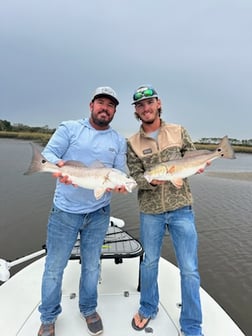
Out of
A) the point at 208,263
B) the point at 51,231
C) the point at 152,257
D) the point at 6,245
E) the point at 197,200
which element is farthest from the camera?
the point at 197,200

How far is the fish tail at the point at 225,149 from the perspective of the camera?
3.10m

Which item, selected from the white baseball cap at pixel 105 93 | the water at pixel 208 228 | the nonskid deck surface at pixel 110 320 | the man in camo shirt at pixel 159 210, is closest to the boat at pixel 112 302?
the nonskid deck surface at pixel 110 320

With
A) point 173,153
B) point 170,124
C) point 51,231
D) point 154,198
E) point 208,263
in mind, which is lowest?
point 208,263

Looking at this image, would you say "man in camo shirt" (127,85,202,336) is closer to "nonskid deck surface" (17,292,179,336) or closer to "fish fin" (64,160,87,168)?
"nonskid deck surface" (17,292,179,336)

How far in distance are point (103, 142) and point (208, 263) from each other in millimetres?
5242

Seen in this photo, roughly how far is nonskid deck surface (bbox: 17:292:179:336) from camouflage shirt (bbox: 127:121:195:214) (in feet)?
4.37

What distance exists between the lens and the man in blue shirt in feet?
9.71

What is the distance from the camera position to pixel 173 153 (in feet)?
10.3

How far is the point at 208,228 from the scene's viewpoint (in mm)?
9344

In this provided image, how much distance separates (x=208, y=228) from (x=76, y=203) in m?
7.36

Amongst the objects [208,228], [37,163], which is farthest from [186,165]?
[208,228]

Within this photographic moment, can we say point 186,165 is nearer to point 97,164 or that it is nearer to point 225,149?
point 225,149

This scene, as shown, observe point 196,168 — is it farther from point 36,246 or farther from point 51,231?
point 36,246

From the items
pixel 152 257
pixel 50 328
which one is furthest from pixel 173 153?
pixel 50 328
